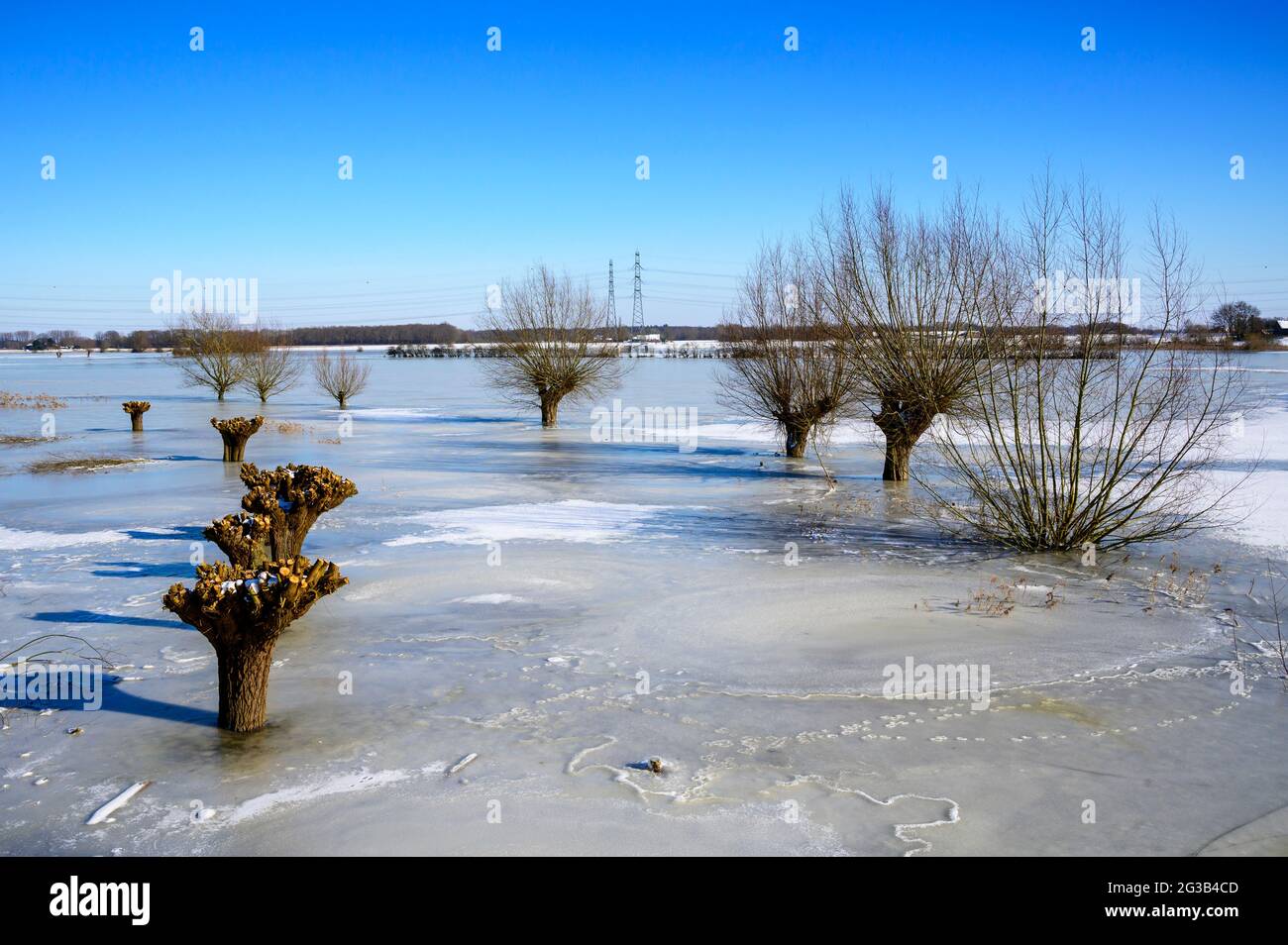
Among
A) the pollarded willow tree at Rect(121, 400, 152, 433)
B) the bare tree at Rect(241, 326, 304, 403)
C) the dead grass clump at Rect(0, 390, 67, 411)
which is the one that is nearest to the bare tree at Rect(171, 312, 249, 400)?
Answer: the bare tree at Rect(241, 326, 304, 403)

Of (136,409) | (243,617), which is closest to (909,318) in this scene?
(243,617)

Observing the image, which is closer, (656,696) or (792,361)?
(656,696)

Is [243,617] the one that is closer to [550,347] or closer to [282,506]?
[282,506]

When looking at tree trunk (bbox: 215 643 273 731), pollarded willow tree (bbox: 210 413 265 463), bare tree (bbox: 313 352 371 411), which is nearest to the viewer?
tree trunk (bbox: 215 643 273 731)

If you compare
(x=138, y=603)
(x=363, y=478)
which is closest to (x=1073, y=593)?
(x=138, y=603)

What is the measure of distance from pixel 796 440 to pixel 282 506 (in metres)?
16.0

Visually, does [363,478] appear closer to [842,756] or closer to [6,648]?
[6,648]

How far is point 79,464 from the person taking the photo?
73.3 ft

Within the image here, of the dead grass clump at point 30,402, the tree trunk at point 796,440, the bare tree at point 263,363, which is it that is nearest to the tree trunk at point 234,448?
the tree trunk at point 796,440

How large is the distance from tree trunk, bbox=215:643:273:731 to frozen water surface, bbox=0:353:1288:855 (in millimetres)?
172

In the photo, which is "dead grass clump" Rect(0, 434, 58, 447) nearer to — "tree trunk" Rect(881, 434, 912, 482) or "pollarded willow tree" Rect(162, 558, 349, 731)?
"tree trunk" Rect(881, 434, 912, 482)

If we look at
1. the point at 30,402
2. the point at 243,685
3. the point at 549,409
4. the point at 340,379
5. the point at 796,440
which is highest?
the point at 340,379

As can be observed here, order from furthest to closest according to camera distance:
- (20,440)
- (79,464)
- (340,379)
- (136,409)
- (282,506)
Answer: (340,379) < (136,409) < (20,440) < (79,464) < (282,506)

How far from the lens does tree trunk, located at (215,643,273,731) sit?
6.66 meters
